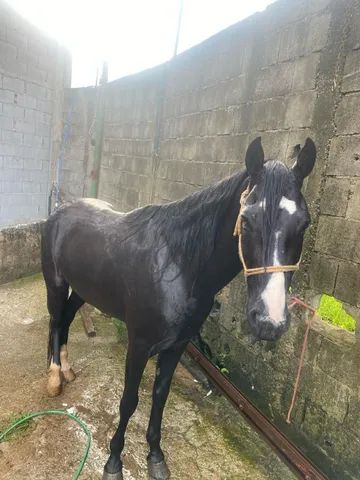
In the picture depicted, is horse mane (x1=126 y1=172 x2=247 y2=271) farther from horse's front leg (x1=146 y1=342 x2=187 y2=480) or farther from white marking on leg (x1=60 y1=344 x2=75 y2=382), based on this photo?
white marking on leg (x1=60 y1=344 x2=75 y2=382)

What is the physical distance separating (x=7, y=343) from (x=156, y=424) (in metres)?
2.05

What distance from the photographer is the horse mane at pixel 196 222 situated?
1.86 m

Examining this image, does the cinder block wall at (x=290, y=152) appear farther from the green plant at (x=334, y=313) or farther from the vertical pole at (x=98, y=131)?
the vertical pole at (x=98, y=131)

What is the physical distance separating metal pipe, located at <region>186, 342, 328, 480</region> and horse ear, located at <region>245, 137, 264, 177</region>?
1964mm

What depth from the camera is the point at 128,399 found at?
7.23 ft

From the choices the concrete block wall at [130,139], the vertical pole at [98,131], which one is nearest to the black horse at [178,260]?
the concrete block wall at [130,139]

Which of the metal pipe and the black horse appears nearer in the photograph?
the black horse

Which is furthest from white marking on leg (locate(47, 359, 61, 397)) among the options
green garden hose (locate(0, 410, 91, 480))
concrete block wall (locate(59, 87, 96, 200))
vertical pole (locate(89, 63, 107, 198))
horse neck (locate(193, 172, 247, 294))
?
concrete block wall (locate(59, 87, 96, 200))

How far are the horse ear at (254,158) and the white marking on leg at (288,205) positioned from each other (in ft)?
0.64

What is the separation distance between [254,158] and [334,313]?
1.36 metres

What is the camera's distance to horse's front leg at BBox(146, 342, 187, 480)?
7.48 feet

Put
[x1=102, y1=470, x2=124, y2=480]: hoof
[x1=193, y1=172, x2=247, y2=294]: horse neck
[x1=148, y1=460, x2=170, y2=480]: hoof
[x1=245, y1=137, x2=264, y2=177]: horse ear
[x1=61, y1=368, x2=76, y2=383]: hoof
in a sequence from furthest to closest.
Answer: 1. [x1=61, y1=368, x2=76, y2=383]: hoof
2. [x1=148, y1=460, x2=170, y2=480]: hoof
3. [x1=102, y1=470, x2=124, y2=480]: hoof
4. [x1=193, y1=172, x2=247, y2=294]: horse neck
5. [x1=245, y1=137, x2=264, y2=177]: horse ear

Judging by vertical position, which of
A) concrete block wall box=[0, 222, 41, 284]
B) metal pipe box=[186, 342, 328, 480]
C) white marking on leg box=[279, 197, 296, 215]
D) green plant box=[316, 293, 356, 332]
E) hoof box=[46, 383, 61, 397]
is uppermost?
white marking on leg box=[279, 197, 296, 215]

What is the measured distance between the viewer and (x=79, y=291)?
2750 mm
